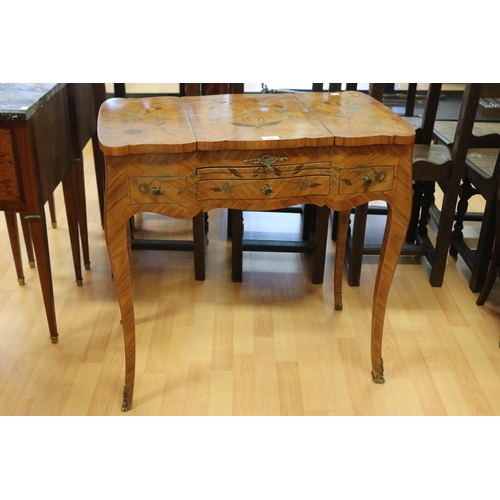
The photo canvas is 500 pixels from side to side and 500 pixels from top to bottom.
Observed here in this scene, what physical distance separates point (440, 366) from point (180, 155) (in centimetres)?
111

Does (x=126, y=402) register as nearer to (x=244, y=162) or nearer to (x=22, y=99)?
(x=244, y=162)

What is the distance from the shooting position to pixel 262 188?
5.01ft

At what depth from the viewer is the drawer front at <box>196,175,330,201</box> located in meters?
1.51

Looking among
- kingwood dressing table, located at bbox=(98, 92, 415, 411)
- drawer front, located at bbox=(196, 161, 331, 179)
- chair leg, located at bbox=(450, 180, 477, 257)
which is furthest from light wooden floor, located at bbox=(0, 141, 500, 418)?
drawer front, located at bbox=(196, 161, 331, 179)

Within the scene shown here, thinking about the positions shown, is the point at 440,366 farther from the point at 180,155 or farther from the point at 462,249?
the point at 180,155

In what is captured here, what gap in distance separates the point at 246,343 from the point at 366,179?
2.50ft

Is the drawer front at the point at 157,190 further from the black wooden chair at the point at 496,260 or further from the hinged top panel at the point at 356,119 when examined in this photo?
the black wooden chair at the point at 496,260

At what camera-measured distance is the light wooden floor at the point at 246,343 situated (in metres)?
1.79

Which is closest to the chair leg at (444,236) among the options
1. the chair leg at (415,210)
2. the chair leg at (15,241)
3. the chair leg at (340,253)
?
the chair leg at (415,210)

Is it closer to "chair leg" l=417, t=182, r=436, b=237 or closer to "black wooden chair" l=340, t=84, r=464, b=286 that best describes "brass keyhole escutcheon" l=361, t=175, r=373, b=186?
"black wooden chair" l=340, t=84, r=464, b=286

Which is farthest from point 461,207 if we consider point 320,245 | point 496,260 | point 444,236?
point 320,245

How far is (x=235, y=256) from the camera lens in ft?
7.61
